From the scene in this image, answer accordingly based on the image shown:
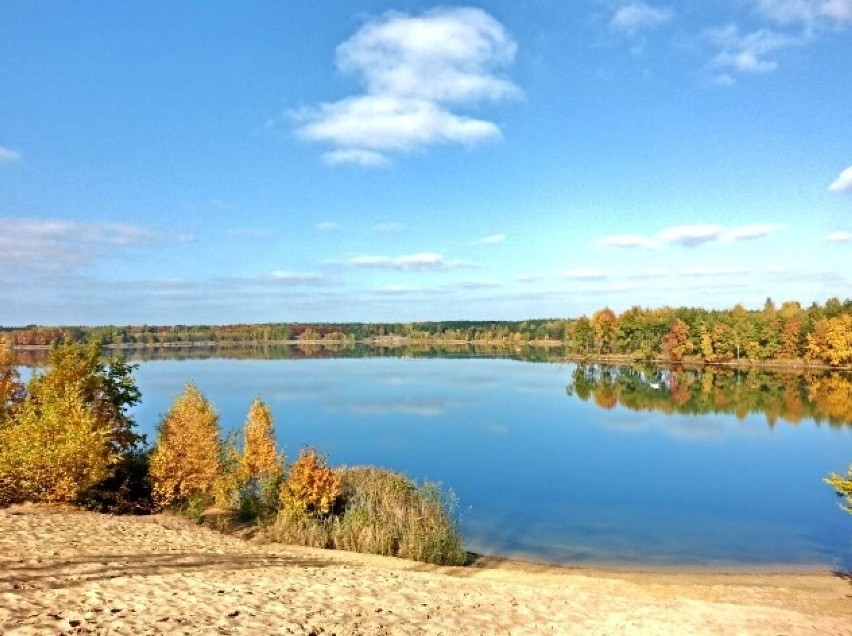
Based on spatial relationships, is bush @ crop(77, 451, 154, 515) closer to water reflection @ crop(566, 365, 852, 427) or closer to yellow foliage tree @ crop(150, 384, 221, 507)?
yellow foliage tree @ crop(150, 384, 221, 507)

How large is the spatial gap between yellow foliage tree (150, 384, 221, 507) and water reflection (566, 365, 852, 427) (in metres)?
54.6

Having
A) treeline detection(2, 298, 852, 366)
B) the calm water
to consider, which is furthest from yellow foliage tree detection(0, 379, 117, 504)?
treeline detection(2, 298, 852, 366)

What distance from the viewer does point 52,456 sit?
23.1 meters

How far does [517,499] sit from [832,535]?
1434cm

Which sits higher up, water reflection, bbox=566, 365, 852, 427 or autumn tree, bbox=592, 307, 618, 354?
autumn tree, bbox=592, 307, 618, 354

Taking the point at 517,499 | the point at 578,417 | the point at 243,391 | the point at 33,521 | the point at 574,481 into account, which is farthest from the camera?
the point at 243,391

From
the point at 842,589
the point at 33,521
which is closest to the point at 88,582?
the point at 33,521

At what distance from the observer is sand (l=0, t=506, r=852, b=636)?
11516 millimetres

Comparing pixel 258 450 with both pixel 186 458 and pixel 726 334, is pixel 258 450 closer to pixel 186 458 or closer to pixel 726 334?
pixel 186 458

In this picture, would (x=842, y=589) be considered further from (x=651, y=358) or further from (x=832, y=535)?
(x=651, y=358)

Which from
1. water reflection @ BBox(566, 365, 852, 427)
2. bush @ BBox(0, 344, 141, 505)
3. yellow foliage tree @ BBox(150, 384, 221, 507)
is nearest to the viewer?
bush @ BBox(0, 344, 141, 505)

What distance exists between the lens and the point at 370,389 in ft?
294

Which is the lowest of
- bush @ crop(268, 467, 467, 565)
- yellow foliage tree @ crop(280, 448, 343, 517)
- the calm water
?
the calm water

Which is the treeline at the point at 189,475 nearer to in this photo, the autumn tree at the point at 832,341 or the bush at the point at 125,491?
the bush at the point at 125,491
